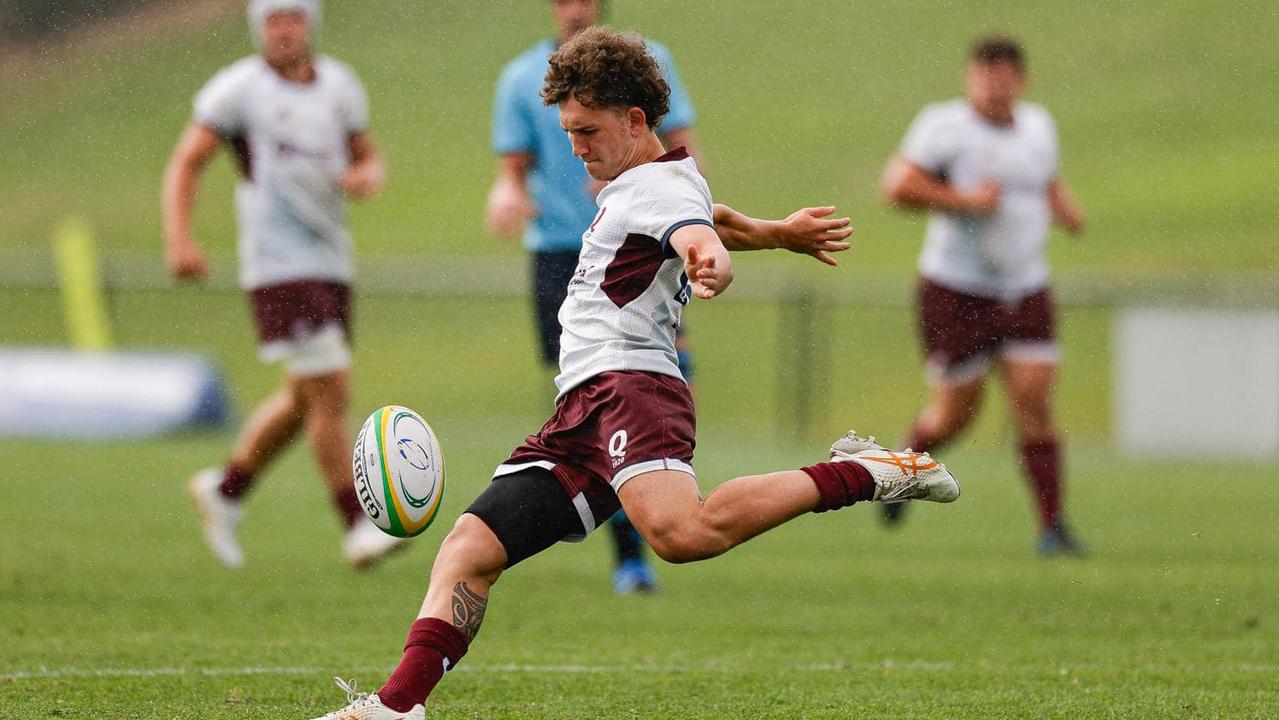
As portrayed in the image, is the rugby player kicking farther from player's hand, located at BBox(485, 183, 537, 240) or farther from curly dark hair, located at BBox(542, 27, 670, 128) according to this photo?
player's hand, located at BBox(485, 183, 537, 240)

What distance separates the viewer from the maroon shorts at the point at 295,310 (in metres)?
8.00

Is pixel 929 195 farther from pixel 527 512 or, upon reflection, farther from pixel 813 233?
pixel 527 512

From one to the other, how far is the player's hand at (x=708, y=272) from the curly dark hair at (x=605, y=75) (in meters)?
0.65

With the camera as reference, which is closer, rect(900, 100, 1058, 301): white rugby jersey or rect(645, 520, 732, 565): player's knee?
rect(645, 520, 732, 565): player's knee

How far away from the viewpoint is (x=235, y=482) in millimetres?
8234

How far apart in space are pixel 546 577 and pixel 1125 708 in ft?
11.7

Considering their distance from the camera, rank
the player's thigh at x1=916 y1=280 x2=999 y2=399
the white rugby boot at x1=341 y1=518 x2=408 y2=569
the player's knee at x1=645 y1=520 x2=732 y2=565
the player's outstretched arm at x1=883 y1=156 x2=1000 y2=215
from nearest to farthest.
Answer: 1. the player's knee at x1=645 y1=520 x2=732 y2=565
2. the white rugby boot at x1=341 y1=518 x2=408 y2=569
3. the player's outstretched arm at x1=883 y1=156 x2=1000 y2=215
4. the player's thigh at x1=916 y1=280 x2=999 y2=399

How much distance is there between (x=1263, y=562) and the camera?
8375mm

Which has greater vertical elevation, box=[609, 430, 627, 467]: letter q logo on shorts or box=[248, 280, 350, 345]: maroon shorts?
box=[609, 430, 627, 467]: letter q logo on shorts

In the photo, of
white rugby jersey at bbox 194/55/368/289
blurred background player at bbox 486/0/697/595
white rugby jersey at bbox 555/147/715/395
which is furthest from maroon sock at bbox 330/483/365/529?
white rugby jersey at bbox 555/147/715/395

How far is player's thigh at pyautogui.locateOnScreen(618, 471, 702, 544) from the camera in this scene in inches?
173

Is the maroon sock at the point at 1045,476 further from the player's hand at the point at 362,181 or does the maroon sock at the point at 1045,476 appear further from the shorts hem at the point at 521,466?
the shorts hem at the point at 521,466

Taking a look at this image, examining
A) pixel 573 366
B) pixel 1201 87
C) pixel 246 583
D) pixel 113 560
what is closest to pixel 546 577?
pixel 246 583

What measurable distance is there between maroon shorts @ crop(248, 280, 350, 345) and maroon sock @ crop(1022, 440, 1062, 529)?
3278mm
